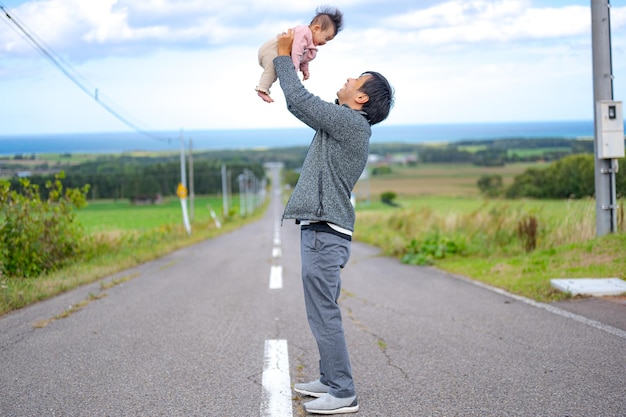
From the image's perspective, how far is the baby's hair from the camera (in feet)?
11.3

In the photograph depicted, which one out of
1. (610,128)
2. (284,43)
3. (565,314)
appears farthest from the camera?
(610,128)

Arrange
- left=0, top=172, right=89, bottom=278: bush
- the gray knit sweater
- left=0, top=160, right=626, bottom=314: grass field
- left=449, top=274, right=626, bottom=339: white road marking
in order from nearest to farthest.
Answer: the gray knit sweater
left=449, top=274, right=626, bottom=339: white road marking
left=0, top=160, right=626, bottom=314: grass field
left=0, top=172, right=89, bottom=278: bush

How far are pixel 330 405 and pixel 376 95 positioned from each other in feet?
5.56

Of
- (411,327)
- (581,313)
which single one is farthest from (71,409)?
(581,313)

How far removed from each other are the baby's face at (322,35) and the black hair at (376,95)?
29cm

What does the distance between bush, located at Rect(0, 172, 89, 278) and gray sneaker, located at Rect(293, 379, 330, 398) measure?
6.84 metres

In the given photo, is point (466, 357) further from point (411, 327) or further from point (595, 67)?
point (595, 67)

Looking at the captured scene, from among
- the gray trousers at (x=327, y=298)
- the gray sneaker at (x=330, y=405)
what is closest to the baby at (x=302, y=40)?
the gray trousers at (x=327, y=298)

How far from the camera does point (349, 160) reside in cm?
352

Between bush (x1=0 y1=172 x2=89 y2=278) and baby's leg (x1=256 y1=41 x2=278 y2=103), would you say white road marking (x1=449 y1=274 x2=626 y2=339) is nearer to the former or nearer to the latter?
baby's leg (x1=256 y1=41 x2=278 y2=103)

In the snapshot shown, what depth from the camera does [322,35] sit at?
3496mm

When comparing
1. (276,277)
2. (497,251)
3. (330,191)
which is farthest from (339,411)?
(497,251)

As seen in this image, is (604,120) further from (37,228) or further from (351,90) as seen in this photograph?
(37,228)

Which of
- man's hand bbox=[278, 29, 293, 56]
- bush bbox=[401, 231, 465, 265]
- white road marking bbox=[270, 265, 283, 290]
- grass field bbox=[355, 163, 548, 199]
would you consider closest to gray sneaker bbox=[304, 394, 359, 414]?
man's hand bbox=[278, 29, 293, 56]
